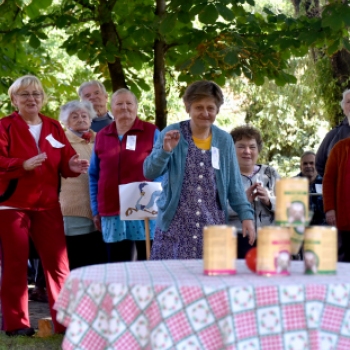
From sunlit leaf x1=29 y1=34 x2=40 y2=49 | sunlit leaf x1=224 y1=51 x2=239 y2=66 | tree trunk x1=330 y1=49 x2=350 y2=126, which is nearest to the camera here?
sunlit leaf x1=224 y1=51 x2=239 y2=66

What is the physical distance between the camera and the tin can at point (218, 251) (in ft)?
10.9

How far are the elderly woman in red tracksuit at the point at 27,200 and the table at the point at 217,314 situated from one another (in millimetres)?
2799

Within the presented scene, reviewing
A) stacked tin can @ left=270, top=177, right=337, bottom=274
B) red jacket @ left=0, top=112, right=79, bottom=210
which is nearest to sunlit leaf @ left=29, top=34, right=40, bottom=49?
red jacket @ left=0, top=112, right=79, bottom=210

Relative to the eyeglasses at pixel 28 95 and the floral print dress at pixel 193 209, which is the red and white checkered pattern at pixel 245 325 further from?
the eyeglasses at pixel 28 95

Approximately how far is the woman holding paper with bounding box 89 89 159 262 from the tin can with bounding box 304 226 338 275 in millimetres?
3151

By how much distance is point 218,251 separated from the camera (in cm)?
334

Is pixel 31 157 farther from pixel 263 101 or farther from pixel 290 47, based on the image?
pixel 263 101

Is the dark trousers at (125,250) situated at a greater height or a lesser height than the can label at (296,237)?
lesser

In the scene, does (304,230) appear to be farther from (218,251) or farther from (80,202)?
(80,202)

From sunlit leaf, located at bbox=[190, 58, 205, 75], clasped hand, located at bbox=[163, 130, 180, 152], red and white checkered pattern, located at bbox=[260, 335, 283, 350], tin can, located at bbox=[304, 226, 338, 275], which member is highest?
sunlit leaf, located at bbox=[190, 58, 205, 75]

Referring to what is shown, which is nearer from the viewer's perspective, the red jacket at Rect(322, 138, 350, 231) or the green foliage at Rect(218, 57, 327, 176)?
the red jacket at Rect(322, 138, 350, 231)

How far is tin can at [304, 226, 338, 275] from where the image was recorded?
3.30 m

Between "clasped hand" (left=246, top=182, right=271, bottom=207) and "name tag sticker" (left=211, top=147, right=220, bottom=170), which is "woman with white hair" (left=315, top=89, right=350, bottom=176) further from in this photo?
"name tag sticker" (left=211, top=147, right=220, bottom=170)

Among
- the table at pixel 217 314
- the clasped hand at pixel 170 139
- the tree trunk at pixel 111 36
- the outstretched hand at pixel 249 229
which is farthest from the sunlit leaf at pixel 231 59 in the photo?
the table at pixel 217 314
